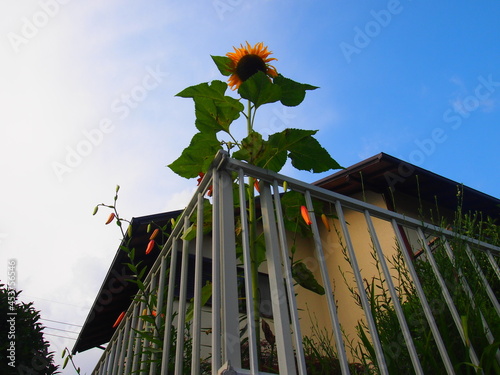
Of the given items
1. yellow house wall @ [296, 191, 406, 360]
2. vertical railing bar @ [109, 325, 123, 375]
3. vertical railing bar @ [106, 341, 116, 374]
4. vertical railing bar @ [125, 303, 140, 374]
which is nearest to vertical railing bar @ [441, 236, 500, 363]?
vertical railing bar @ [125, 303, 140, 374]

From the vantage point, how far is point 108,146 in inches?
110

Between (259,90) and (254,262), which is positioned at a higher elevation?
(259,90)

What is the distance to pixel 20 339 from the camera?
3145 mm

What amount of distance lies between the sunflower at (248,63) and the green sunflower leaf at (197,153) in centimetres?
38

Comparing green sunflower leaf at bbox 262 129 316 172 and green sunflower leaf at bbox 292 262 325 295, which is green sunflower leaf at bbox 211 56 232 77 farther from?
green sunflower leaf at bbox 292 262 325 295

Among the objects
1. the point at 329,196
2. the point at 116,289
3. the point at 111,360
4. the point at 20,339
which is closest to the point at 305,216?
the point at 329,196

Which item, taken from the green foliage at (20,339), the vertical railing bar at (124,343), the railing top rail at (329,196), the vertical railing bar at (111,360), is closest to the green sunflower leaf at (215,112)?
the railing top rail at (329,196)

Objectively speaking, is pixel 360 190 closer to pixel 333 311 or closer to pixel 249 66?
pixel 249 66

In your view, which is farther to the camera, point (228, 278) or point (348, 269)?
point (348, 269)

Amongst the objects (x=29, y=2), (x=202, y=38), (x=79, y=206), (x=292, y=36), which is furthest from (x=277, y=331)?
(x=29, y=2)

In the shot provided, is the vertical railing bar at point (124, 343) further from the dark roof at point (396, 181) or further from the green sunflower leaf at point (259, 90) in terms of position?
the dark roof at point (396, 181)

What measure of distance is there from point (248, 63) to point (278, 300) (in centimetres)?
106

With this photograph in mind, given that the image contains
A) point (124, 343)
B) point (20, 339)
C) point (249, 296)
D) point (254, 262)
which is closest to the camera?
point (249, 296)

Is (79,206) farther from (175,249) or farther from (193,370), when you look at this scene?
(193,370)
